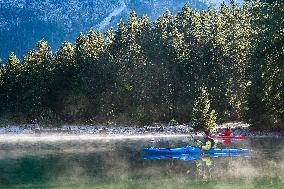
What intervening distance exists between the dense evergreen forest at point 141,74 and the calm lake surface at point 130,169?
27701 mm

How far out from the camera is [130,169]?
33469 mm

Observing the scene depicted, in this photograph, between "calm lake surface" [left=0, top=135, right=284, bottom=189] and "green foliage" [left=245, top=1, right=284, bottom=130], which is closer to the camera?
"calm lake surface" [left=0, top=135, right=284, bottom=189]

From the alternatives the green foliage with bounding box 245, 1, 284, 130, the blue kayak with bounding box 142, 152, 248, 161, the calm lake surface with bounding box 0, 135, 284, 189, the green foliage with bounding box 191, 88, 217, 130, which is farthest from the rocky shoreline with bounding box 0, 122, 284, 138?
the blue kayak with bounding box 142, 152, 248, 161

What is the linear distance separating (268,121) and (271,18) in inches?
595

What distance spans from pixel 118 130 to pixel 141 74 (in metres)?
11.9

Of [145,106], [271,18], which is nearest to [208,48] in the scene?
[145,106]

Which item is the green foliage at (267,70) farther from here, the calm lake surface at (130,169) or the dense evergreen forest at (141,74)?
the dense evergreen forest at (141,74)

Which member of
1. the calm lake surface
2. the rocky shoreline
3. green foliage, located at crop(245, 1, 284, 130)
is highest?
green foliage, located at crop(245, 1, 284, 130)

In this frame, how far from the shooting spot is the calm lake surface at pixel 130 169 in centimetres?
2808

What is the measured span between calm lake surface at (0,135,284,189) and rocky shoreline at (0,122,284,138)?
666 inches

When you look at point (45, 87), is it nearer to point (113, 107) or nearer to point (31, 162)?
point (113, 107)

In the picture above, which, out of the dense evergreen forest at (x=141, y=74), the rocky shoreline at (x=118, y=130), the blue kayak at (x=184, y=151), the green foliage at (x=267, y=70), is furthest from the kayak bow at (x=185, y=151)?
the dense evergreen forest at (x=141, y=74)

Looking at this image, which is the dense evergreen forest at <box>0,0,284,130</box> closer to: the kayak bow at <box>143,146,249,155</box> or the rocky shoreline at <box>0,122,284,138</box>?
the rocky shoreline at <box>0,122,284,138</box>

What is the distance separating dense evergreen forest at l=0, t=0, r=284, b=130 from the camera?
249ft
